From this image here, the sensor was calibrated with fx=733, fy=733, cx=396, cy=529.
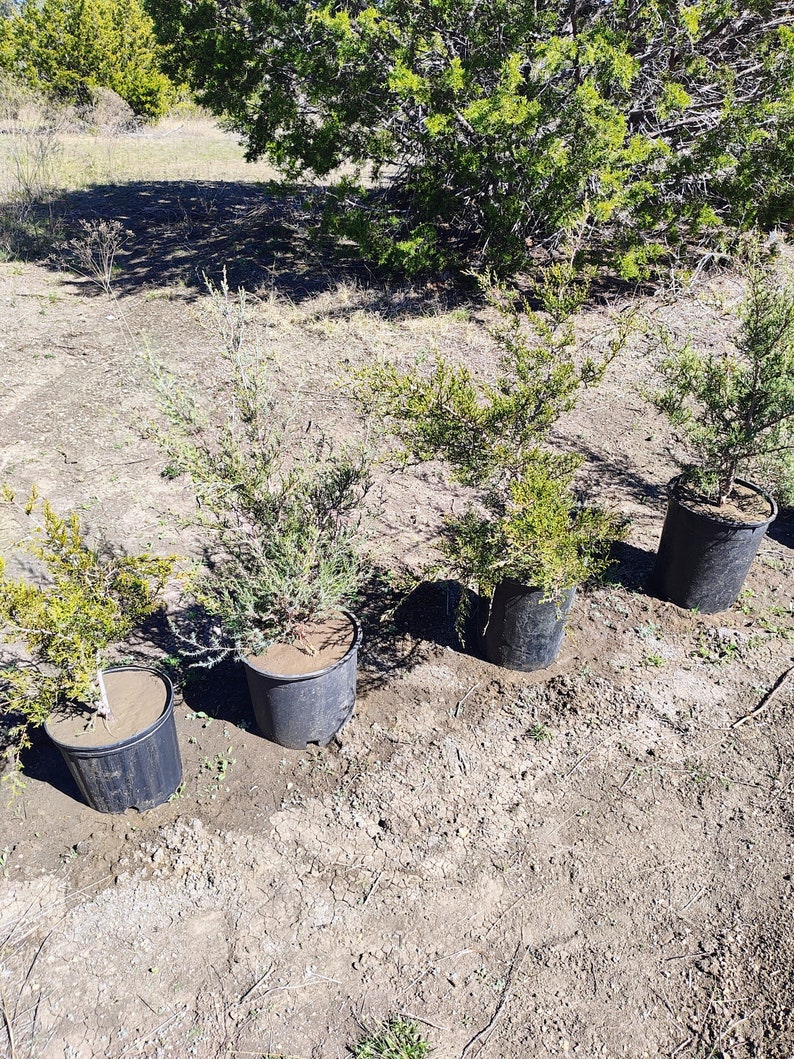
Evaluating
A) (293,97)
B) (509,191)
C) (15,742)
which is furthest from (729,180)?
(15,742)

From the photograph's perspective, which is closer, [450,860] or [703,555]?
[450,860]

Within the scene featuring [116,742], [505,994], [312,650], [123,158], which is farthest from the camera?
[123,158]

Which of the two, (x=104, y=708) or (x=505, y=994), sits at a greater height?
(x=104, y=708)

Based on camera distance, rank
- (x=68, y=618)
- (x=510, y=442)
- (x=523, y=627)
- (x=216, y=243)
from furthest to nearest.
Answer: (x=216, y=243) → (x=523, y=627) → (x=510, y=442) → (x=68, y=618)

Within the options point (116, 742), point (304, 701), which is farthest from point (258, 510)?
point (116, 742)

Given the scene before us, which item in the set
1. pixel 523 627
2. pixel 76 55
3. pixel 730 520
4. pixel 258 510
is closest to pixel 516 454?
pixel 523 627

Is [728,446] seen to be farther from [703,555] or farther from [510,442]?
[510,442]

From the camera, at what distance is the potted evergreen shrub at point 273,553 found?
3.17m

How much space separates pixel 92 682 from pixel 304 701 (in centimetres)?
91

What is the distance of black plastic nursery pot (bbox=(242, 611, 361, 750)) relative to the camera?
10.8 ft

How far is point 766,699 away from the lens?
3.94 m

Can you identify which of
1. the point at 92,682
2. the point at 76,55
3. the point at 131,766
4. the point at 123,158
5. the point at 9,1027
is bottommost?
the point at 9,1027

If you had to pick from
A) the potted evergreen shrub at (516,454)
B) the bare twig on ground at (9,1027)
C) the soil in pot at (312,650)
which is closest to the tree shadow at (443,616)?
the potted evergreen shrub at (516,454)

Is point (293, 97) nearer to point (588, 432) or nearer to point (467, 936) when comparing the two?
point (588, 432)
